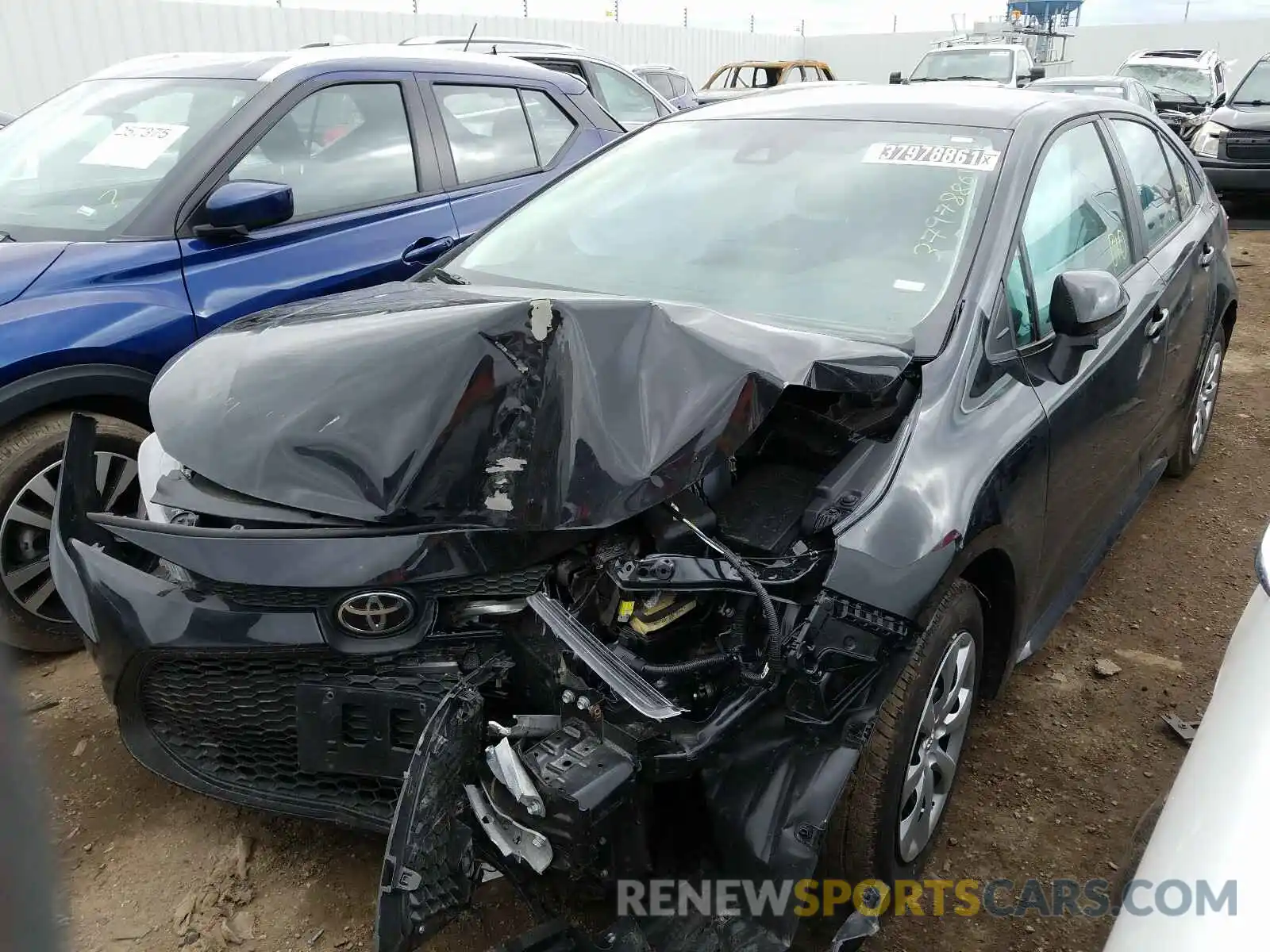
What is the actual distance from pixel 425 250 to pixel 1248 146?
9693 mm

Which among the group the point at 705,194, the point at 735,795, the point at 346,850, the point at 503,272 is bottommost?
the point at 346,850

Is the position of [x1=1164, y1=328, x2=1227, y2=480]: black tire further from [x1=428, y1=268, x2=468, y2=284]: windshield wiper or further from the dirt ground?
[x1=428, y1=268, x2=468, y2=284]: windshield wiper

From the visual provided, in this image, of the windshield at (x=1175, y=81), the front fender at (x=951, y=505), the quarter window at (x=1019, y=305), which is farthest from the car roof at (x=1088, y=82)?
the front fender at (x=951, y=505)

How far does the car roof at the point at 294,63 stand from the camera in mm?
3797

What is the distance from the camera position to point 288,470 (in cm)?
201

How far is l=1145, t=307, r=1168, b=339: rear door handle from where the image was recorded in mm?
3018

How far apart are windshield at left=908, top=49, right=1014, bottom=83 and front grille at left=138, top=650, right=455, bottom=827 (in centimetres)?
1490

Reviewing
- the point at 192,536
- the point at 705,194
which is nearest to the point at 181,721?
the point at 192,536

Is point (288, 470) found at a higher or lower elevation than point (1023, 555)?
higher

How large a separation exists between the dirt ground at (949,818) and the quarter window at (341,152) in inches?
73.3

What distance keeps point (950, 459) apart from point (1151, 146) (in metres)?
2.39

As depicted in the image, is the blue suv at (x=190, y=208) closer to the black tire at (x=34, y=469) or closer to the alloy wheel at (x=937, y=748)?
the black tire at (x=34, y=469)

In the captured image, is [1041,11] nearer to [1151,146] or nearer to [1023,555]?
[1151,146]

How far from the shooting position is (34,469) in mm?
2881
